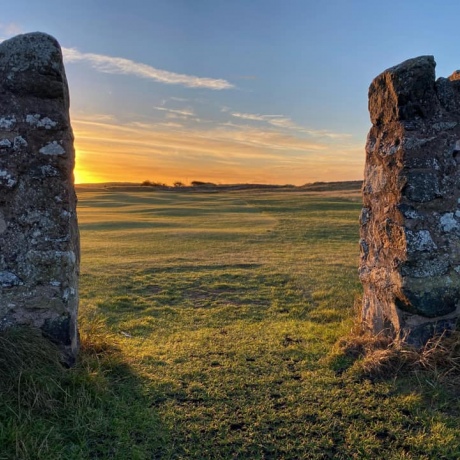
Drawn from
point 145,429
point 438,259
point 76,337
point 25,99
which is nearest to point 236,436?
point 145,429

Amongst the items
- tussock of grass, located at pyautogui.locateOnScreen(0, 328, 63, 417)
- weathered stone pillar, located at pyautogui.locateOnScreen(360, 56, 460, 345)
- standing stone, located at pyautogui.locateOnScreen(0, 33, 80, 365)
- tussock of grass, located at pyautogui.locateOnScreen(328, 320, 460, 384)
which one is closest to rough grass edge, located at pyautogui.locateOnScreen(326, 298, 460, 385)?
tussock of grass, located at pyautogui.locateOnScreen(328, 320, 460, 384)

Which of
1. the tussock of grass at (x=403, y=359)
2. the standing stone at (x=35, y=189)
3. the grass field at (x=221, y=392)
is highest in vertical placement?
the standing stone at (x=35, y=189)

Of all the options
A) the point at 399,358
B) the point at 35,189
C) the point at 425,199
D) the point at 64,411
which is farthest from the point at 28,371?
the point at 425,199

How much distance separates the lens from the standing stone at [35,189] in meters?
3.92

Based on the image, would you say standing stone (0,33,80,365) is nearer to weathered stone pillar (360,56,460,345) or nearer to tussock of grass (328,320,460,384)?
tussock of grass (328,320,460,384)

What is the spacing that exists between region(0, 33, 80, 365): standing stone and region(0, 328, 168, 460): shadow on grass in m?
0.29

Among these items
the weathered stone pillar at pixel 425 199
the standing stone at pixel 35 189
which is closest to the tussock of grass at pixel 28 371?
the standing stone at pixel 35 189

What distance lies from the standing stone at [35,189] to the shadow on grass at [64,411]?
29cm

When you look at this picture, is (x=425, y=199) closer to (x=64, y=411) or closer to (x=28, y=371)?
(x=64, y=411)

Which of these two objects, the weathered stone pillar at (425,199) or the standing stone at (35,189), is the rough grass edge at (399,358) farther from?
the standing stone at (35,189)

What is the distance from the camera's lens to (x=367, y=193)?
523cm

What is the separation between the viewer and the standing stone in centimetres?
392

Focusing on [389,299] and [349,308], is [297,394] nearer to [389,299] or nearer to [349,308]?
[389,299]

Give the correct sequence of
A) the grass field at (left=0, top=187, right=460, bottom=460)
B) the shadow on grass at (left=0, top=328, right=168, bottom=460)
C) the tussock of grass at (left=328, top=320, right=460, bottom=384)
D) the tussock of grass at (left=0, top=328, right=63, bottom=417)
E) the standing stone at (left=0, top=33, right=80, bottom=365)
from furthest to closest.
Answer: the tussock of grass at (left=328, top=320, right=460, bottom=384), the standing stone at (left=0, top=33, right=80, bottom=365), the tussock of grass at (left=0, top=328, right=63, bottom=417), the grass field at (left=0, top=187, right=460, bottom=460), the shadow on grass at (left=0, top=328, right=168, bottom=460)
